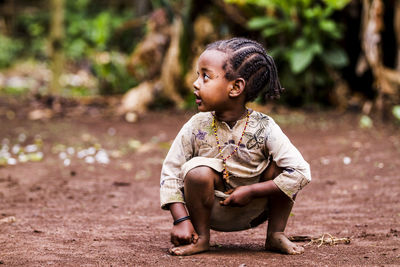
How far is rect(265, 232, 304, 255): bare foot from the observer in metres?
2.91

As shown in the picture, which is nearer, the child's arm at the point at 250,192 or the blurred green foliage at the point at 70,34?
the child's arm at the point at 250,192

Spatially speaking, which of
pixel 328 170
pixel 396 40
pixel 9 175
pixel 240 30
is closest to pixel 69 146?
pixel 9 175

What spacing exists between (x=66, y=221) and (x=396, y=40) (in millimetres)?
7495

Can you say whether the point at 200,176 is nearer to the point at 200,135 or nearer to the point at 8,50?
the point at 200,135

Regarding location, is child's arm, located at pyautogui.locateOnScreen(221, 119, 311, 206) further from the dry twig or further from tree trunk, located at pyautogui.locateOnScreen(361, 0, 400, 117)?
tree trunk, located at pyautogui.locateOnScreen(361, 0, 400, 117)

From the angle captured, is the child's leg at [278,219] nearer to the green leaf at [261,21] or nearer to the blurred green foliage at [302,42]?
the blurred green foliage at [302,42]

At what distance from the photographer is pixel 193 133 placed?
9.71 feet

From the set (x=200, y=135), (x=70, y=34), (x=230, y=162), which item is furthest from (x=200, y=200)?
(x=70, y=34)

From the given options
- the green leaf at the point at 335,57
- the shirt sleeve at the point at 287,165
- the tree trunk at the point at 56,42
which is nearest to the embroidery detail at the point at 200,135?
the shirt sleeve at the point at 287,165

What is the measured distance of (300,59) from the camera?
29.4 feet

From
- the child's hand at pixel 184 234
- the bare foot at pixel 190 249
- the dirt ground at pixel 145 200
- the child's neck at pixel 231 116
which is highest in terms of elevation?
the child's neck at pixel 231 116

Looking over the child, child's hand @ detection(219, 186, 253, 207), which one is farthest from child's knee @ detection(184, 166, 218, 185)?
child's hand @ detection(219, 186, 253, 207)

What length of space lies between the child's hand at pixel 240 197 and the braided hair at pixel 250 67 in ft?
1.72

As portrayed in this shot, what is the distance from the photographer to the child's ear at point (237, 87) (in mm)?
2895
